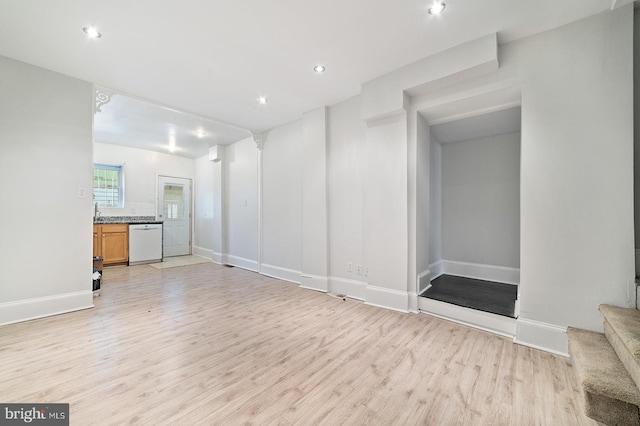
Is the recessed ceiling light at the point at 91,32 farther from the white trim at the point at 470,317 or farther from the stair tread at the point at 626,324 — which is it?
the stair tread at the point at 626,324

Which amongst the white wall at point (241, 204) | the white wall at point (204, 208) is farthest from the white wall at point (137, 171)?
the white wall at point (241, 204)

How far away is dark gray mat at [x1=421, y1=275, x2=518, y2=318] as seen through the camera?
2.78m

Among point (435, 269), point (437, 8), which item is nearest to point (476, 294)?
point (435, 269)

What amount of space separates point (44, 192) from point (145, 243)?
3.55 meters

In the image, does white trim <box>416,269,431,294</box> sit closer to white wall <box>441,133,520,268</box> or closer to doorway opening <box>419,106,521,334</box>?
doorway opening <box>419,106,521,334</box>

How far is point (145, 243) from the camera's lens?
6258 mm

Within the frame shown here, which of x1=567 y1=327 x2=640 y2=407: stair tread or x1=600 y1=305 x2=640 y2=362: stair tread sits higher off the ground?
x1=600 y1=305 x2=640 y2=362: stair tread

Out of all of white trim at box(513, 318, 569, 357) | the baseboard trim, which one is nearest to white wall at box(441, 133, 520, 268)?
white trim at box(513, 318, 569, 357)

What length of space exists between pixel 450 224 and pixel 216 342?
3.98 meters

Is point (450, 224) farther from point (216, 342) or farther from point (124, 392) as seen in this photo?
point (124, 392)

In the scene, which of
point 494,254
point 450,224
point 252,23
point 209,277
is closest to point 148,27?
point 252,23

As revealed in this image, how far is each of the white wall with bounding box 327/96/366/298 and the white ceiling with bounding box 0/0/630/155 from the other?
0.50m

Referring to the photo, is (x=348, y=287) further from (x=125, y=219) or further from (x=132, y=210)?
(x=132, y=210)

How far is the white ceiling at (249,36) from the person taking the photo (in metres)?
2.11
